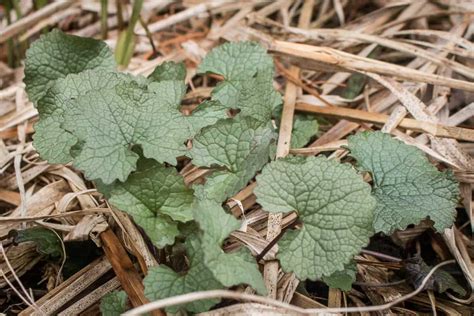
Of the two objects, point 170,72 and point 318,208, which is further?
point 170,72

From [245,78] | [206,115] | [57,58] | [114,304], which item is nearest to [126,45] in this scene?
[57,58]

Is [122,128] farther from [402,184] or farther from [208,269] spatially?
[402,184]

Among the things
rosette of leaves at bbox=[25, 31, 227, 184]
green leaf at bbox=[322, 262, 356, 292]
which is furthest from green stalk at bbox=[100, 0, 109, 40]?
green leaf at bbox=[322, 262, 356, 292]

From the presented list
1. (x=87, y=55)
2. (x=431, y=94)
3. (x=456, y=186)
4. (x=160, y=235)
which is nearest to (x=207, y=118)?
(x=160, y=235)

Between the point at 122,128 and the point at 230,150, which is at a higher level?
the point at 122,128

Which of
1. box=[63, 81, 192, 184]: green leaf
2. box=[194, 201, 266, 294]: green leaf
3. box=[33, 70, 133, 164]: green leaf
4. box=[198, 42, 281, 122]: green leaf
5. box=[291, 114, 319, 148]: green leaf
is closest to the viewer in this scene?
box=[194, 201, 266, 294]: green leaf

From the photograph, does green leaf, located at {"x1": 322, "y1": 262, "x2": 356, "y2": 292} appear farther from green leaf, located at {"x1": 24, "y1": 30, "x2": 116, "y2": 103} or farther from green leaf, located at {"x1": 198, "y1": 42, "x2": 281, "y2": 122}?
green leaf, located at {"x1": 24, "y1": 30, "x2": 116, "y2": 103}

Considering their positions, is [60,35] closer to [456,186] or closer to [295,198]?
[295,198]
